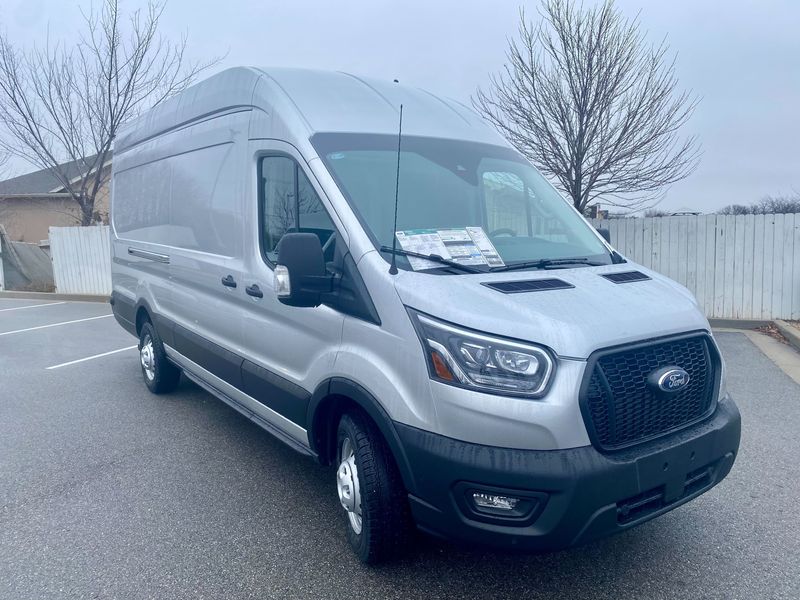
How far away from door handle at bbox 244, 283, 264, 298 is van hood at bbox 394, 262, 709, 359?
138 centimetres

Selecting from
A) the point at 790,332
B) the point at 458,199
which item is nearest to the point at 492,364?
the point at 458,199

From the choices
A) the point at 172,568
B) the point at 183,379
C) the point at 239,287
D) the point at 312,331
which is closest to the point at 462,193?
the point at 312,331

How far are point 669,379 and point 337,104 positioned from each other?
8.10 feet

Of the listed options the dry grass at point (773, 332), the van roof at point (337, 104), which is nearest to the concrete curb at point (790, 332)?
the dry grass at point (773, 332)

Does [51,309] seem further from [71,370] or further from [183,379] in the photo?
[183,379]

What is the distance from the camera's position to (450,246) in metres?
3.39

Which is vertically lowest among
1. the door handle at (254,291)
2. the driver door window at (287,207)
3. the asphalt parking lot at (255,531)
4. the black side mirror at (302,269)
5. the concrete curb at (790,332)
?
the asphalt parking lot at (255,531)

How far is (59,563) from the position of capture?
3504 mm

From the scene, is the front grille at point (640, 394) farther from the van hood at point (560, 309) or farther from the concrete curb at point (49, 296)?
the concrete curb at point (49, 296)

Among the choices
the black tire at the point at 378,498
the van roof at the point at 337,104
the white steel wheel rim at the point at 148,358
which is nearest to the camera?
the black tire at the point at 378,498

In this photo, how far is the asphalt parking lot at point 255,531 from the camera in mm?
3234

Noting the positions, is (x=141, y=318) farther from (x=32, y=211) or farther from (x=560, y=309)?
(x=32, y=211)

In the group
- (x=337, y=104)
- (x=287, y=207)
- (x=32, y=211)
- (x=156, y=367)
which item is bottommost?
(x=156, y=367)

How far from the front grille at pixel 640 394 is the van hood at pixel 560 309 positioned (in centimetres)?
7
